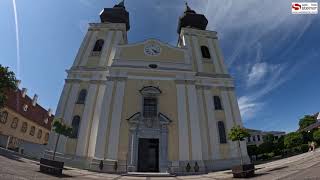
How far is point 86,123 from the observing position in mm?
22391

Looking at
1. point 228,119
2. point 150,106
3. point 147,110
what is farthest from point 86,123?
point 228,119

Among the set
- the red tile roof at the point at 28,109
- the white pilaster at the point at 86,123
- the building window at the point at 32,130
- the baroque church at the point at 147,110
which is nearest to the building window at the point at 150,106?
the baroque church at the point at 147,110

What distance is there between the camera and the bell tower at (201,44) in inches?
1067

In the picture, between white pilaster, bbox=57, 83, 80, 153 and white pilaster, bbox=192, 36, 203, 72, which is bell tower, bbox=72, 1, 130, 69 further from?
white pilaster, bbox=192, 36, 203, 72

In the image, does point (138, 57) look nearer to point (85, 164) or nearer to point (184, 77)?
point (184, 77)

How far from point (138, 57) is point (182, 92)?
18.4ft

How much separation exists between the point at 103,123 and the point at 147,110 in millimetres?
3884

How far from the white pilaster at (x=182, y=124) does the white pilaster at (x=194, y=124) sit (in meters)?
0.44

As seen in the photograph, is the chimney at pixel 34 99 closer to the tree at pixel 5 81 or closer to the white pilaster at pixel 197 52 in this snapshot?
the tree at pixel 5 81

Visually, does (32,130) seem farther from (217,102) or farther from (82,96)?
(217,102)

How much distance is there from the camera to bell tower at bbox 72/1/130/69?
85.9 ft

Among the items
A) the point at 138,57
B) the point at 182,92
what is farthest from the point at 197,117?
the point at 138,57

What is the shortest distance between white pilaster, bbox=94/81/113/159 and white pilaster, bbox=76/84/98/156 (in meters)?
1.35

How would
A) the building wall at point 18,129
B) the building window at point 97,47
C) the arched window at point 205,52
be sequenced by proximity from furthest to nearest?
the building wall at point 18,129, the arched window at point 205,52, the building window at point 97,47
